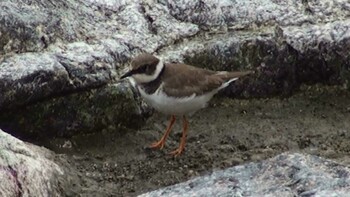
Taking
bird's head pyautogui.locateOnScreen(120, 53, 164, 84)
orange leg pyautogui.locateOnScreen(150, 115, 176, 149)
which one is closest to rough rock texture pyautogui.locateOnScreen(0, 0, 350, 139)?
orange leg pyautogui.locateOnScreen(150, 115, 176, 149)

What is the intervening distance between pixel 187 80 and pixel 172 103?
0.23 metres

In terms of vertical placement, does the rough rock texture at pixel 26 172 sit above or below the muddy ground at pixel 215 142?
above

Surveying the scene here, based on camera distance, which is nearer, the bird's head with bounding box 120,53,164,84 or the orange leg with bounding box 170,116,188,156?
the bird's head with bounding box 120,53,164,84

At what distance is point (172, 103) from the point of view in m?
6.78

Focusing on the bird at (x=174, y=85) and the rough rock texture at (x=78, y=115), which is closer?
the bird at (x=174, y=85)

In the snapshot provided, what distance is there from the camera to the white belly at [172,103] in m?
6.76

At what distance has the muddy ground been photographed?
6523 millimetres

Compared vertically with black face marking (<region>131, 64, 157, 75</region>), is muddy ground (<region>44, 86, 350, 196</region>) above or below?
below

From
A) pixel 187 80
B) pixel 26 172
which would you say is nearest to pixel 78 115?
pixel 187 80

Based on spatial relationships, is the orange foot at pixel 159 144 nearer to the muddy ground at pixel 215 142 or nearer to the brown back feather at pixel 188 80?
A: the muddy ground at pixel 215 142

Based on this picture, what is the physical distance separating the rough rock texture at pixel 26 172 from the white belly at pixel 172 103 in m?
0.92

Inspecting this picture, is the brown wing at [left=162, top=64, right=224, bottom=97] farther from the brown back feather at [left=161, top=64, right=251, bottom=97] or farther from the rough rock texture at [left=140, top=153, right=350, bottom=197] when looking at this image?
the rough rock texture at [left=140, top=153, right=350, bottom=197]

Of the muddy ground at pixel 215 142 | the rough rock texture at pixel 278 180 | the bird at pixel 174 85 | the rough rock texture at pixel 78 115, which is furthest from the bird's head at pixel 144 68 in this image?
the rough rock texture at pixel 278 180

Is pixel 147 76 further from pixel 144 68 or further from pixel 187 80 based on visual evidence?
pixel 187 80
